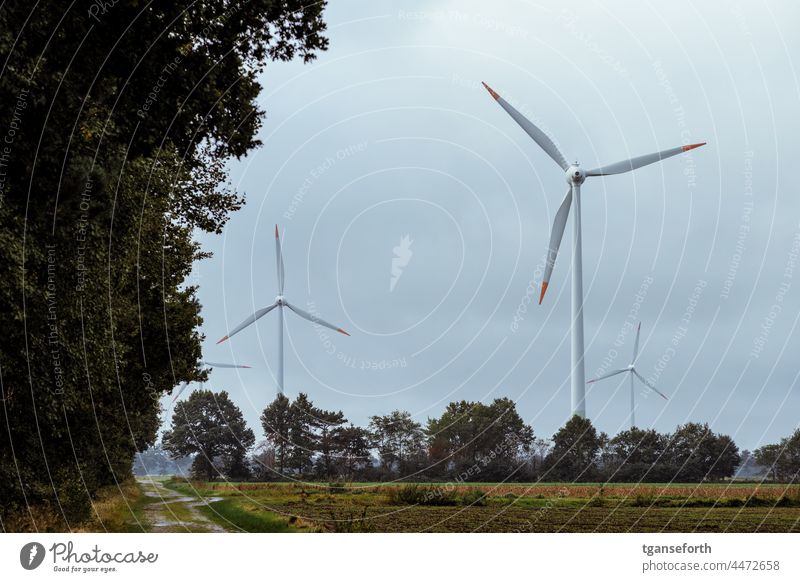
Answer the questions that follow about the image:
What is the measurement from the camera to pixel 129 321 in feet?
146

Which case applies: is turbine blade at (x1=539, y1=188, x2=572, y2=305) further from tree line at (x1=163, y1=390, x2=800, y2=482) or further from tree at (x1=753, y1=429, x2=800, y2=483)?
tree at (x1=753, y1=429, x2=800, y2=483)

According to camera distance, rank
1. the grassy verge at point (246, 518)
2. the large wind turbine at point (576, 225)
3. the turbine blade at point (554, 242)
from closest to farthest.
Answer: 1. the grassy verge at point (246, 518)
2. the turbine blade at point (554, 242)
3. the large wind turbine at point (576, 225)

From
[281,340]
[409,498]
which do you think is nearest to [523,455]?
[281,340]

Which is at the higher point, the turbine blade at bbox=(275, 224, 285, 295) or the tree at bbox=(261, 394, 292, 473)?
the turbine blade at bbox=(275, 224, 285, 295)

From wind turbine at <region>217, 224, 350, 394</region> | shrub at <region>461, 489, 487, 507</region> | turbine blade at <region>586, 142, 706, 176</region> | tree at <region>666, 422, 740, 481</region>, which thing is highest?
turbine blade at <region>586, 142, 706, 176</region>

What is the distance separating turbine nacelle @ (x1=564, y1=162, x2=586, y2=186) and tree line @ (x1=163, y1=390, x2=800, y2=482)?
23386mm

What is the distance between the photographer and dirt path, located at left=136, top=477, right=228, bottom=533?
54.1 m

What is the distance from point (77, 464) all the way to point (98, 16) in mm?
19843

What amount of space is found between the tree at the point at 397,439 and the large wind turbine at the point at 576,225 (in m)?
30.6

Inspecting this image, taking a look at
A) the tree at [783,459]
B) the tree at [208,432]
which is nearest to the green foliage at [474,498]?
the tree at [783,459]

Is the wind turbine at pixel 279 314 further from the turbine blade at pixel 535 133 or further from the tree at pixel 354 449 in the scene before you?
the turbine blade at pixel 535 133

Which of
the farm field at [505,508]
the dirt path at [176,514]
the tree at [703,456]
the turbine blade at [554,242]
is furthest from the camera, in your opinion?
the tree at [703,456]

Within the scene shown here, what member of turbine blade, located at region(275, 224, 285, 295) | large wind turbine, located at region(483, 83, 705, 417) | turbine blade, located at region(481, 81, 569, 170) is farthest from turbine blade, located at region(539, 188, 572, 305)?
turbine blade, located at region(275, 224, 285, 295)

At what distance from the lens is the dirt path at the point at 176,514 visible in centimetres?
5406
